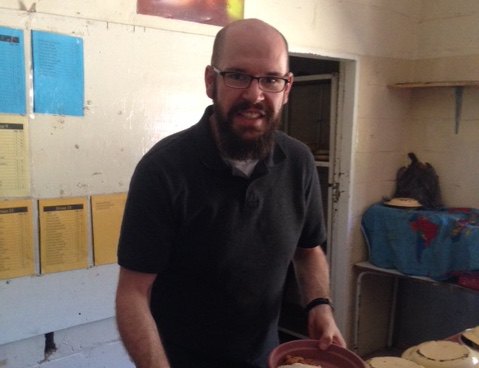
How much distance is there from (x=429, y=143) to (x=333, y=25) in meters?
1.10

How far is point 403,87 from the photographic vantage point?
3.18 metres

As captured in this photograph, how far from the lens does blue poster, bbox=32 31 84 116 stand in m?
1.70

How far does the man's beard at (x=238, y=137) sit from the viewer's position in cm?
126

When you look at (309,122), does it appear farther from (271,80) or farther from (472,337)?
(271,80)

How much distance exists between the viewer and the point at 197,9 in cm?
212

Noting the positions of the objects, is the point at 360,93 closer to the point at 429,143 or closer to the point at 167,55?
the point at 429,143

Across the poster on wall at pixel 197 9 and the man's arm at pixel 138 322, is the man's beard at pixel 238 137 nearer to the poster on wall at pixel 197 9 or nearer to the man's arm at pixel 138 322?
the man's arm at pixel 138 322

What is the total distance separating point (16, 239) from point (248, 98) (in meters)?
1.03

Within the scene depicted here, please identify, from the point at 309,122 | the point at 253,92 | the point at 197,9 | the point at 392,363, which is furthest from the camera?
the point at 309,122

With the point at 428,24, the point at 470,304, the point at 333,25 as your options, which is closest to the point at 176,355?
the point at 333,25

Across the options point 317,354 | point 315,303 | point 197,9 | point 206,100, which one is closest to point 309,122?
point 206,100

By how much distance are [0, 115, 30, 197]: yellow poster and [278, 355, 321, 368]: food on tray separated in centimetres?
110

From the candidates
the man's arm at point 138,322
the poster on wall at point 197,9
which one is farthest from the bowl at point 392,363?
the poster on wall at point 197,9

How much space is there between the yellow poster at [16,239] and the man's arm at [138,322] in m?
0.74
